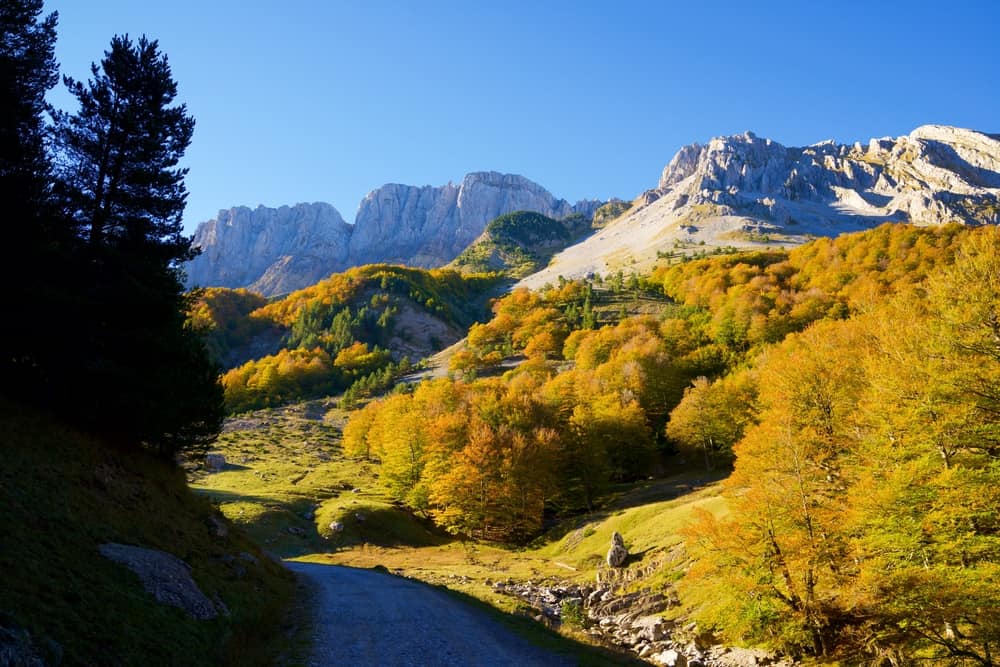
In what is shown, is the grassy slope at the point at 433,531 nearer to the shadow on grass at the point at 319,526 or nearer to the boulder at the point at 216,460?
the shadow on grass at the point at 319,526

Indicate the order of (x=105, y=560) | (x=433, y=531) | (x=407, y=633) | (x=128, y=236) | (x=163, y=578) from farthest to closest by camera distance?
(x=433, y=531), (x=128, y=236), (x=407, y=633), (x=163, y=578), (x=105, y=560)

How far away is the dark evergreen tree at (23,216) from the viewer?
67.8ft

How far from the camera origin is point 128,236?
24281 mm

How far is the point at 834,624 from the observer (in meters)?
24.4

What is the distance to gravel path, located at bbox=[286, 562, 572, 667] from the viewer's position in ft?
55.3

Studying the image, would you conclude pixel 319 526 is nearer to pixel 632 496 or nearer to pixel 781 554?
pixel 632 496

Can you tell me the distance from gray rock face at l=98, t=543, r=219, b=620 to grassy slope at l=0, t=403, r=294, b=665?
43cm

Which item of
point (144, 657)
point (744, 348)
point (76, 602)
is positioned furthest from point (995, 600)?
point (744, 348)

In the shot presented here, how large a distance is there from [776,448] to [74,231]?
117 ft

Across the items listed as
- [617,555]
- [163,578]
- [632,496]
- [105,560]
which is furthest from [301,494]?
[105,560]

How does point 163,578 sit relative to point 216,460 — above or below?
above

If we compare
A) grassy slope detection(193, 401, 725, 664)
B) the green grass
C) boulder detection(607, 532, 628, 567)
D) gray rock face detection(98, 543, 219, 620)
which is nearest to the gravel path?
grassy slope detection(193, 401, 725, 664)

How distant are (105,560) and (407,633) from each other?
1033cm

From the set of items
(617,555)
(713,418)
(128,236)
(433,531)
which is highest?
(128,236)
